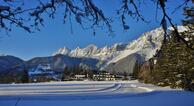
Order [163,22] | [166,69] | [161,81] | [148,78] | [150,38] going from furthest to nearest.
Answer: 1. [148,78]
2. [161,81]
3. [166,69]
4. [150,38]
5. [163,22]

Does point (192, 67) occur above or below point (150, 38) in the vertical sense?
above

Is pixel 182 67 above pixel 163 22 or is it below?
above

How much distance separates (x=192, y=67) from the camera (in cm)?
4491

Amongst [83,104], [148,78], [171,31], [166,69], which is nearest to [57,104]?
[83,104]

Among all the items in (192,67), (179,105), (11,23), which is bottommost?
(179,105)

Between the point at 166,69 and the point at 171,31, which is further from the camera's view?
the point at 166,69

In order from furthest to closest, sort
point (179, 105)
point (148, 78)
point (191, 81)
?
point (148, 78), point (191, 81), point (179, 105)

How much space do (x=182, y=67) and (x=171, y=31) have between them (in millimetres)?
41483

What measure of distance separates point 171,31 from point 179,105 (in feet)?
47.3

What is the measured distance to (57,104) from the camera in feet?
74.9

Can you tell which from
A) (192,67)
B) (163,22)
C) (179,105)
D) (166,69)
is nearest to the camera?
(163,22)

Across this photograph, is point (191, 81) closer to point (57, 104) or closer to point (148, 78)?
point (57, 104)

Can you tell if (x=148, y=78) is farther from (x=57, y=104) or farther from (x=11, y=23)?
(x=11, y=23)

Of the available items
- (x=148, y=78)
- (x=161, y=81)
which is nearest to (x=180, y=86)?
(x=161, y=81)
